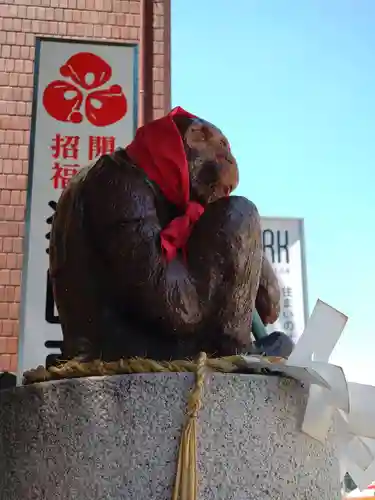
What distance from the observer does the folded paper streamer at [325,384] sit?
1.98ft

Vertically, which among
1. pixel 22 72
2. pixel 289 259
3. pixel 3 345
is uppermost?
pixel 22 72

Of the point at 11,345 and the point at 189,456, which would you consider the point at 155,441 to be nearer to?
the point at 189,456

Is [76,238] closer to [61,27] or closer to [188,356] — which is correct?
[188,356]

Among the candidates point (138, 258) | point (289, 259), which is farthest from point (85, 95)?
point (138, 258)

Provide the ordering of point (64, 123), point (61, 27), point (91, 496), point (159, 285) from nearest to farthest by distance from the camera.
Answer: point (91, 496) < point (159, 285) < point (64, 123) < point (61, 27)

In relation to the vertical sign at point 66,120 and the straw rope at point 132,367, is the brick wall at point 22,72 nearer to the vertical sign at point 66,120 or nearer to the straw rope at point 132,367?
the vertical sign at point 66,120

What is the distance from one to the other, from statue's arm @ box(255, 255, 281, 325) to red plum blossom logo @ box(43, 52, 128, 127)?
1314 millimetres

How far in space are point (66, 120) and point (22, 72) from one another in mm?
610

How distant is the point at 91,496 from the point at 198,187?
362mm

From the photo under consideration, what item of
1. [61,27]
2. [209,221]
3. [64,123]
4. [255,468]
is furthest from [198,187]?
[61,27]

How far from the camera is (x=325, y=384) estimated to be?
599 millimetres

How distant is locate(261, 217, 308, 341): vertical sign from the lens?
2836 mm

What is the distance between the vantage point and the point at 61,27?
2.62 meters

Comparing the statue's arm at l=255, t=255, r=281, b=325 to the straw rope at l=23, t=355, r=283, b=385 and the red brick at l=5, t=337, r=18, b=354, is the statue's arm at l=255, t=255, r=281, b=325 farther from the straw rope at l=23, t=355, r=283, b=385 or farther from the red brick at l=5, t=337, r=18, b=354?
the red brick at l=5, t=337, r=18, b=354
